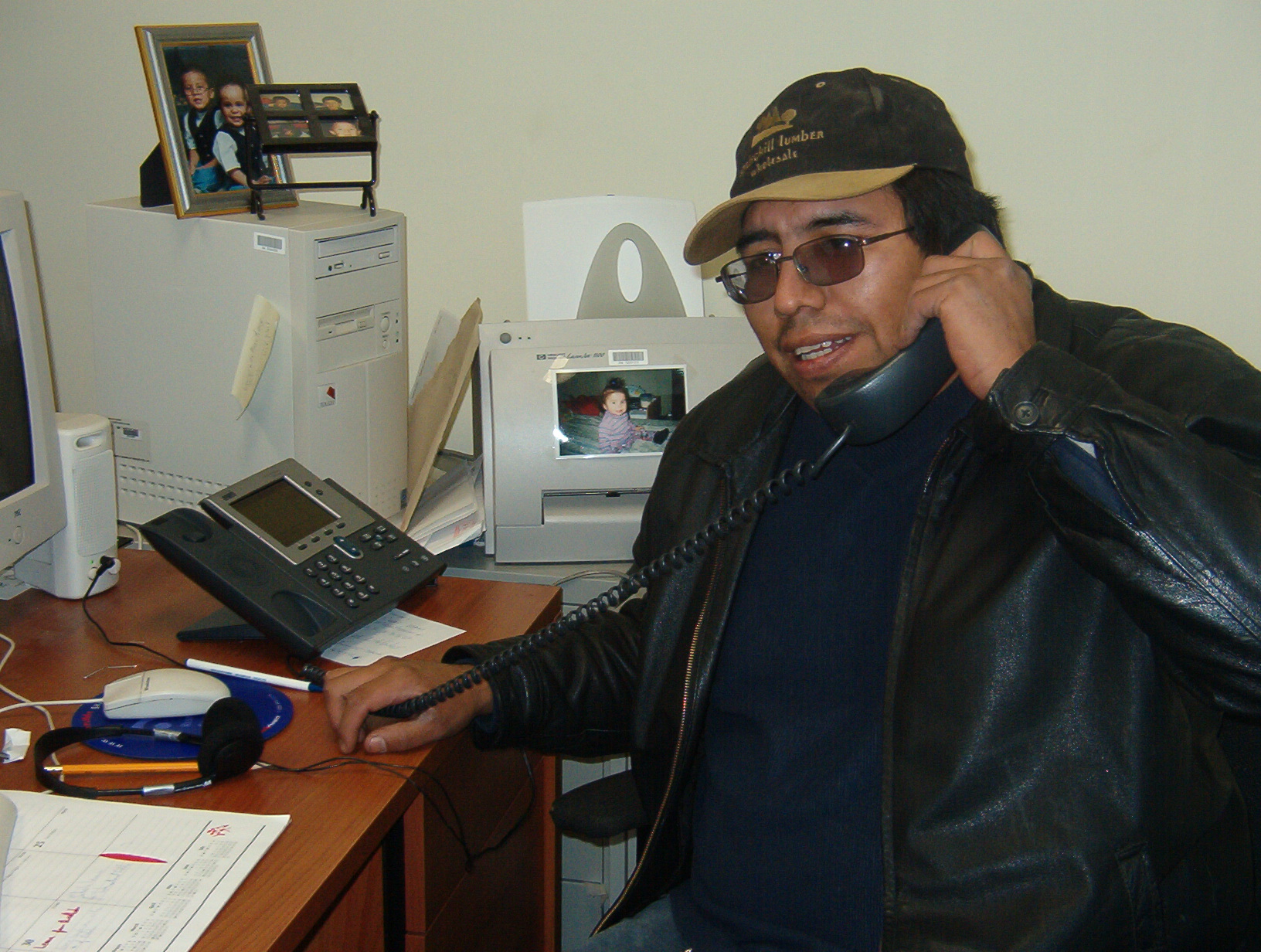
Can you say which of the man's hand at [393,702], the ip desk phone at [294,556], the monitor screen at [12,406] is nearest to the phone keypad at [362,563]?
the ip desk phone at [294,556]

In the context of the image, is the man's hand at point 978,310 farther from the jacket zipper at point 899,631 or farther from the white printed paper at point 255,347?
the white printed paper at point 255,347

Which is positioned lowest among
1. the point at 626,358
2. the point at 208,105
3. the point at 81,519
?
the point at 81,519

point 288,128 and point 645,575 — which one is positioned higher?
point 288,128

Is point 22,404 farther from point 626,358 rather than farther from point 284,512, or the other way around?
point 626,358

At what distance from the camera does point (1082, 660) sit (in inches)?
39.3

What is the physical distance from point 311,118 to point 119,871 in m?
1.23

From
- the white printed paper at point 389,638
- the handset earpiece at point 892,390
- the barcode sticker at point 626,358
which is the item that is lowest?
the white printed paper at point 389,638

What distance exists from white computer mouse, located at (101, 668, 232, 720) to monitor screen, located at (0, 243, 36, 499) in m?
0.32

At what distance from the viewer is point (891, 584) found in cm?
115

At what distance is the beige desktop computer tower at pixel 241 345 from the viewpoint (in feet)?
5.32

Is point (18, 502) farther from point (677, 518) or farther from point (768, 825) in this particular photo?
point (768, 825)

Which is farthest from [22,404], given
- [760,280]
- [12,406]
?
[760,280]

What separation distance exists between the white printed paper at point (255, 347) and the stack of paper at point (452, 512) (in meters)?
0.33

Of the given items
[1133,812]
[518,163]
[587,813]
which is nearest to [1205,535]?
[1133,812]
